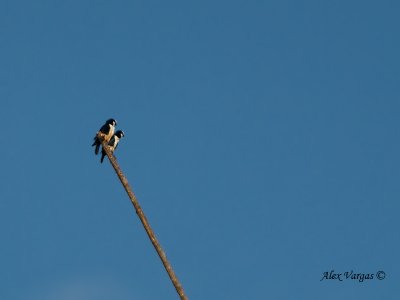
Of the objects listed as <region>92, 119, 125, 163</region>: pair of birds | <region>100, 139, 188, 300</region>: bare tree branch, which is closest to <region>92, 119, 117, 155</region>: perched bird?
<region>92, 119, 125, 163</region>: pair of birds

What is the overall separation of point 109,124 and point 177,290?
41.8 feet

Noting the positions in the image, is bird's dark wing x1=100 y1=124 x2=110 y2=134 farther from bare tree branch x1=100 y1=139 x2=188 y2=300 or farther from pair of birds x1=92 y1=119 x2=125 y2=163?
bare tree branch x1=100 y1=139 x2=188 y2=300

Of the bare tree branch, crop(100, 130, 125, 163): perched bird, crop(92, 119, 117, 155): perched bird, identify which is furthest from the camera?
crop(100, 130, 125, 163): perched bird

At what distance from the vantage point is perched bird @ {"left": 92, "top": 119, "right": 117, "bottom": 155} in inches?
1216

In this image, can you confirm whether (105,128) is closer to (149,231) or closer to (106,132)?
(106,132)

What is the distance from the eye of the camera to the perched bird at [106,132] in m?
30.9

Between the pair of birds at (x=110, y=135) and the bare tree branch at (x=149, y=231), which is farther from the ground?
the pair of birds at (x=110, y=135)

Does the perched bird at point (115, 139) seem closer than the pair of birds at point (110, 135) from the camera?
No

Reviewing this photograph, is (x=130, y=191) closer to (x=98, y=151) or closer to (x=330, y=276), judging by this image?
(x=98, y=151)

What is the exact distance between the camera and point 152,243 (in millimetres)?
23266

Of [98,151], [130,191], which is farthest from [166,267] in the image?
[98,151]

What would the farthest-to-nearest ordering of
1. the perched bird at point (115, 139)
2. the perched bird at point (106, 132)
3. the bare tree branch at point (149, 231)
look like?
the perched bird at point (115, 139) < the perched bird at point (106, 132) < the bare tree branch at point (149, 231)

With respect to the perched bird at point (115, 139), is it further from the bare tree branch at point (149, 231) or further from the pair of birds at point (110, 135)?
the bare tree branch at point (149, 231)

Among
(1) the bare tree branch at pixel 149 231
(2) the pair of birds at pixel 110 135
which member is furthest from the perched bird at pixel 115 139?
(1) the bare tree branch at pixel 149 231
